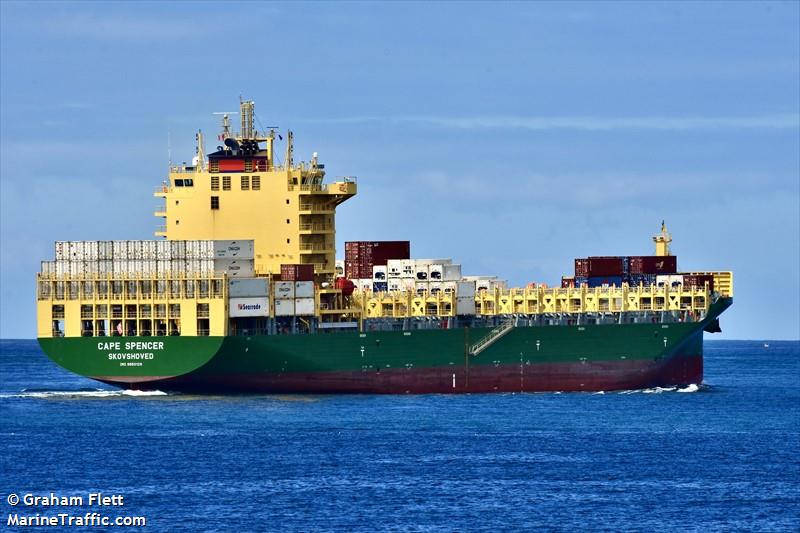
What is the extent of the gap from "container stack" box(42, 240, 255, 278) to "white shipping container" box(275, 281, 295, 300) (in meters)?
2.38

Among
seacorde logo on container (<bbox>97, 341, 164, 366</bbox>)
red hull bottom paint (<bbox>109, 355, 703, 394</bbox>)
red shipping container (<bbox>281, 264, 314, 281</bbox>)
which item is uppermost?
red shipping container (<bbox>281, 264, 314, 281</bbox>)

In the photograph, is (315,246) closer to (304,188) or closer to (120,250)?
(304,188)

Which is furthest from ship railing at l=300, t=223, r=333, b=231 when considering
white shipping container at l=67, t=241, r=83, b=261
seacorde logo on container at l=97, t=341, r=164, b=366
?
white shipping container at l=67, t=241, r=83, b=261

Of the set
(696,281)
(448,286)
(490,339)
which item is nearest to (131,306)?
(448,286)

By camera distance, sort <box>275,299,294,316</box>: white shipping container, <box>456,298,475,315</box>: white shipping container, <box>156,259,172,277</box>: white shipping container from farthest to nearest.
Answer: <box>456,298,475,315</box>: white shipping container
<box>275,299,294,316</box>: white shipping container
<box>156,259,172,277</box>: white shipping container

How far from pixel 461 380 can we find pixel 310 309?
Answer: 980 cm

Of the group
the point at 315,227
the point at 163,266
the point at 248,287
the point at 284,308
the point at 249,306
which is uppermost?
the point at 315,227

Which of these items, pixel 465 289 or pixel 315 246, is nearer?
pixel 315 246

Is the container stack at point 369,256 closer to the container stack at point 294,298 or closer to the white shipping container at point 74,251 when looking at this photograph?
the container stack at point 294,298

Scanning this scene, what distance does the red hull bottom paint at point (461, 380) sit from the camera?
300 ft

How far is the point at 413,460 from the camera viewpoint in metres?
67.6

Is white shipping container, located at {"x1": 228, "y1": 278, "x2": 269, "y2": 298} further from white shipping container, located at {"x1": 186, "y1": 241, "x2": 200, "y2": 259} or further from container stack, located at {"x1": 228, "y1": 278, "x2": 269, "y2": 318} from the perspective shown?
white shipping container, located at {"x1": 186, "y1": 241, "x2": 200, "y2": 259}

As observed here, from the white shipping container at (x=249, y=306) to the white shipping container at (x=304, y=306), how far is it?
1.91 m

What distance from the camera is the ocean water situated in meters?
56.2
